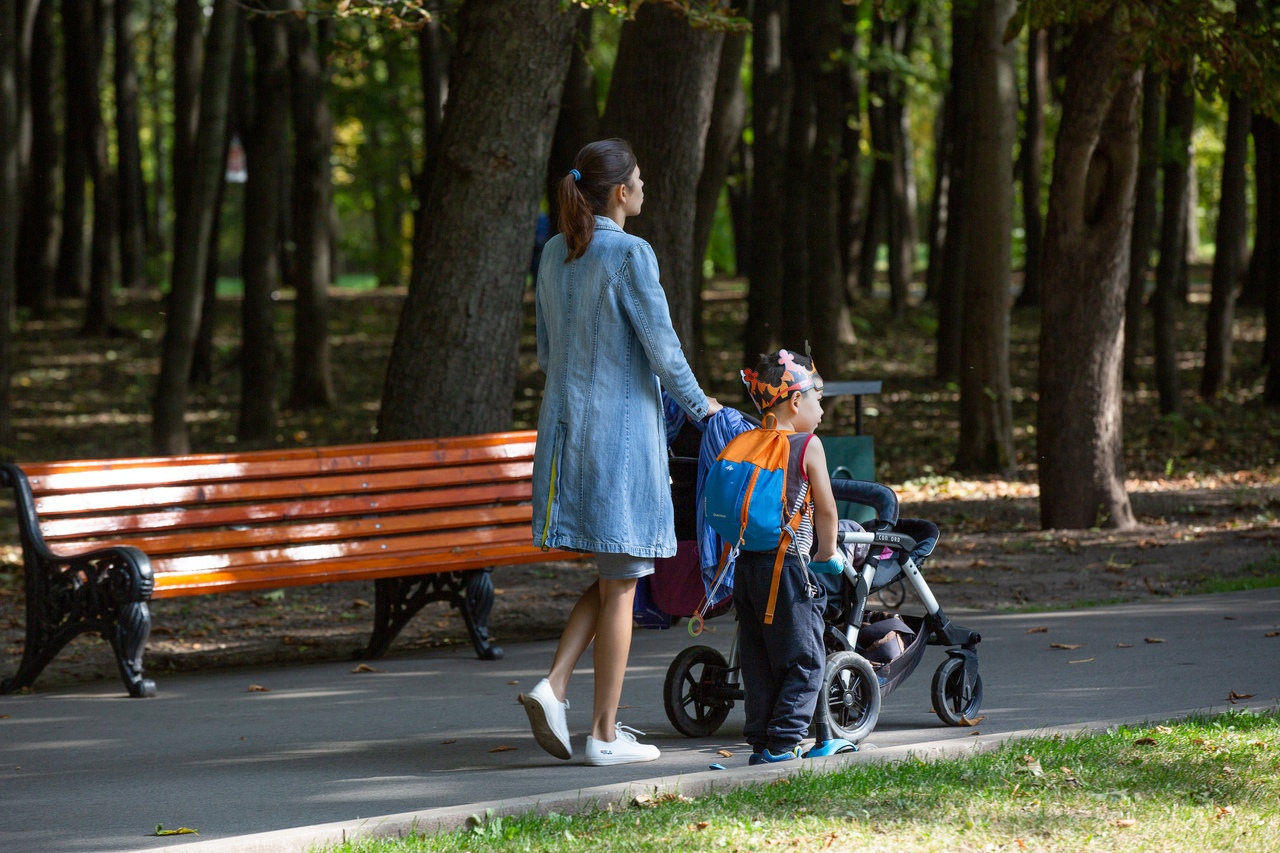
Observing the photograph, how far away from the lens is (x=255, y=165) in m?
17.0

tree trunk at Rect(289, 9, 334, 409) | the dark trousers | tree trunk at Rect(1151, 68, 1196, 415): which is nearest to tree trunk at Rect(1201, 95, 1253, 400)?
tree trunk at Rect(1151, 68, 1196, 415)

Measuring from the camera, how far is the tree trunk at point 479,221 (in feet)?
27.9

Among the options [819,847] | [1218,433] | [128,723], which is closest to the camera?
[819,847]

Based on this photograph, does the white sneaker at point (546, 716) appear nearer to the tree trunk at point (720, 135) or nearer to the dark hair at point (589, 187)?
the dark hair at point (589, 187)

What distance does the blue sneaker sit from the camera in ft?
15.9

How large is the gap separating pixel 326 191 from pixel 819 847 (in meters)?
15.8

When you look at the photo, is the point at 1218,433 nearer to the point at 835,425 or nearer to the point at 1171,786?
the point at 835,425

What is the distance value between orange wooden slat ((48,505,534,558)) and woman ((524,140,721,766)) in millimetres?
2243

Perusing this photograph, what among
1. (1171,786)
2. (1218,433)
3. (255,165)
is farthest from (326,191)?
(1171,786)

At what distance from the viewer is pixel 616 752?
5012mm

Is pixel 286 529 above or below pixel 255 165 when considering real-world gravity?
below

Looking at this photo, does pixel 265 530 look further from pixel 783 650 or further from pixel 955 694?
pixel 955 694

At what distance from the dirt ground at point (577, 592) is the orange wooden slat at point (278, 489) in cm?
92

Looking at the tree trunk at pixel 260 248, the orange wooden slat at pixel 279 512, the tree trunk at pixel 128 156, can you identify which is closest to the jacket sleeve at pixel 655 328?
the orange wooden slat at pixel 279 512
